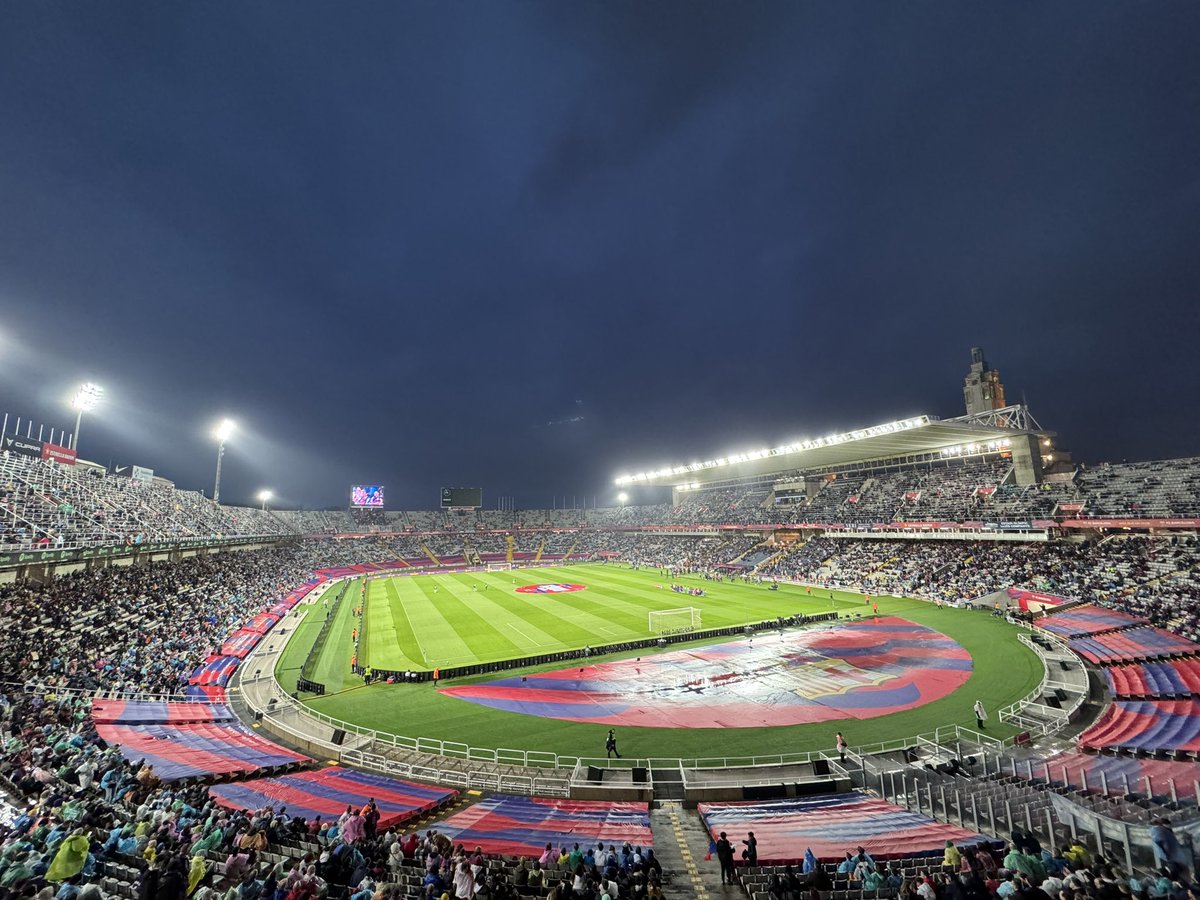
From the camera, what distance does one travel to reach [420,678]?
28.7 m

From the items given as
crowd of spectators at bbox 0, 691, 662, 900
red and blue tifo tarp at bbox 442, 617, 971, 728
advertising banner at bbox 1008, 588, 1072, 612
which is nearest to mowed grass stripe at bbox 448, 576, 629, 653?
red and blue tifo tarp at bbox 442, 617, 971, 728

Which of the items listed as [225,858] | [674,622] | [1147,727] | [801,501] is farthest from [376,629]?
[801,501]

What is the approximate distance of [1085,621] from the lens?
31156 millimetres

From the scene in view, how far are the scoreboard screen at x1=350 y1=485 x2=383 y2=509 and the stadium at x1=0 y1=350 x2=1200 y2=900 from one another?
129 feet

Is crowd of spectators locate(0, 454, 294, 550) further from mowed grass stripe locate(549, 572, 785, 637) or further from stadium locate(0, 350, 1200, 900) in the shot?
mowed grass stripe locate(549, 572, 785, 637)

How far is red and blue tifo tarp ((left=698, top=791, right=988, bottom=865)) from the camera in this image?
11.5 metres

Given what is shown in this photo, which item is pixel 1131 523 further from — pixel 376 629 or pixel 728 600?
pixel 376 629

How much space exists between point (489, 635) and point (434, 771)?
19620 mm

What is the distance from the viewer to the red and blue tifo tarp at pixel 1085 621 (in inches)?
1165

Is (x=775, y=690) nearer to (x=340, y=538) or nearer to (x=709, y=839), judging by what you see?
(x=709, y=839)

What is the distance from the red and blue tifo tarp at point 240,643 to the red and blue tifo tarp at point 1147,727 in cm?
4280

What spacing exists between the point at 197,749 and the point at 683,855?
18.5 metres

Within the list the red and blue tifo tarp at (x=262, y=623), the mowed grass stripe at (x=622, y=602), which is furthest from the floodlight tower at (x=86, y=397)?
the mowed grass stripe at (x=622, y=602)

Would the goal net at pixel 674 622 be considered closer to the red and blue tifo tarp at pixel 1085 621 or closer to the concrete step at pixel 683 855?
the concrete step at pixel 683 855
